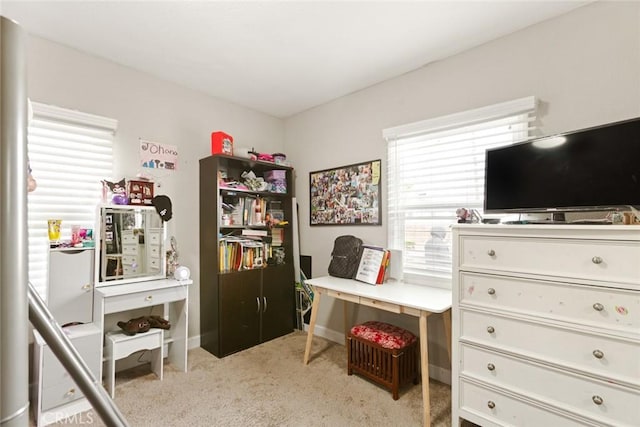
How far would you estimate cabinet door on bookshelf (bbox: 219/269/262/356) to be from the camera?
280 centimetres

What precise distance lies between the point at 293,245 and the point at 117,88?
7.29 feet

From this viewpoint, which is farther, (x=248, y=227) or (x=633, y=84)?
(x=248, y=227)

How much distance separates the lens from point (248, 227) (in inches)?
128

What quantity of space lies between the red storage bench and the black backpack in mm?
539

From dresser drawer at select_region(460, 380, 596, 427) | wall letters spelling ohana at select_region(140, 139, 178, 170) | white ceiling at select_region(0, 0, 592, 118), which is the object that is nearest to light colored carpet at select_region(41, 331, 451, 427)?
dresser drawer at select_region(460, 380, 596, 427)

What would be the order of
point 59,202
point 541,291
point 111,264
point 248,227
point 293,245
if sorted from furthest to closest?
point 293,245
point 248,227
point 111,264
point 59,202
point 541,291

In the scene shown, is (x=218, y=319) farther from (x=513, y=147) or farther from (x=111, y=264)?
(x=513, y=147)

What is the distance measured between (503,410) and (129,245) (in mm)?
2841

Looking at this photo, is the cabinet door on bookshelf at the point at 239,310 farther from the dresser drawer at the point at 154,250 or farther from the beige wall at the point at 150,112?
the dresser drawer at the point at 154,250

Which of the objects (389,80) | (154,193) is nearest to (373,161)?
(389,80)

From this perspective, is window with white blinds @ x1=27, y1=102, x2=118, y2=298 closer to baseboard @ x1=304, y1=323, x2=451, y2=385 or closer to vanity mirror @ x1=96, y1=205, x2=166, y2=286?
vanity mirror @ x1=96, y1=205, x2=166, y2=286

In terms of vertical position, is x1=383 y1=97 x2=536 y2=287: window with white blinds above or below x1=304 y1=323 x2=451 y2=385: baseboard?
above

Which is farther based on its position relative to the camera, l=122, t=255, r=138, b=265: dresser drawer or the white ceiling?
l=122, t=255, r=138, b=265: dresser drawer

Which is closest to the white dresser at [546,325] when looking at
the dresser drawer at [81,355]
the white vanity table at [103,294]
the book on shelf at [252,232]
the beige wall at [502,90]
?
the beige wall at [502,90]
